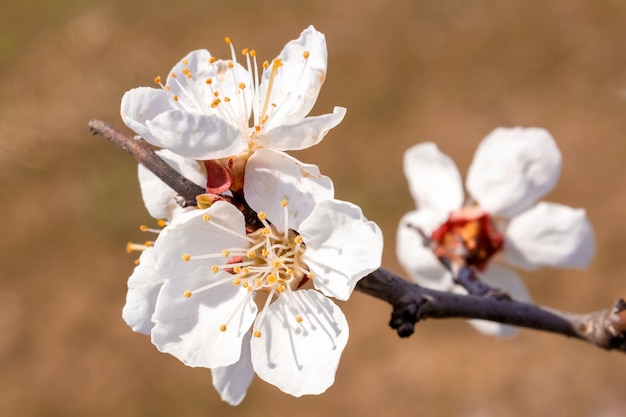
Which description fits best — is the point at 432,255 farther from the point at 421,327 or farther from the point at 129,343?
the point at 129,343

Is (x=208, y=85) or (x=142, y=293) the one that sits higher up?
(x=208, y=85)

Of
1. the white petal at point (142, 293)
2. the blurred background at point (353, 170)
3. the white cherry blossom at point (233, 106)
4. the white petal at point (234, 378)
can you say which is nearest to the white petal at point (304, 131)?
the white cherry blossom at point (233, 106)

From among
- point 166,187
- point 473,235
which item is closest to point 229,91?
point 166,187

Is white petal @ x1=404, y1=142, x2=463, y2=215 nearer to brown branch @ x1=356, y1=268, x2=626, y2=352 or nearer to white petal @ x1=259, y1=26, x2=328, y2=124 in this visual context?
brown branch @ x1=356, y1=268, x2=626, y2=352

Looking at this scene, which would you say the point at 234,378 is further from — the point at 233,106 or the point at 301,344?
the point at 233,106

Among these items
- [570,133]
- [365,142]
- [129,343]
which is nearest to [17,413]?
Answer: [129,343]

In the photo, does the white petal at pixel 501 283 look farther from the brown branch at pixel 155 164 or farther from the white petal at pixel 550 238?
the brown branch at pixel 155 164

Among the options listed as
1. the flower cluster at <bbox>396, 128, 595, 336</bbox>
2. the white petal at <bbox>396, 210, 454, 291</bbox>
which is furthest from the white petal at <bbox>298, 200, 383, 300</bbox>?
the white petal at <bbox>396, 210, 454, 291</bbox>
